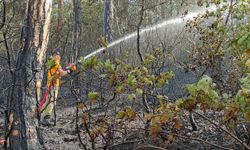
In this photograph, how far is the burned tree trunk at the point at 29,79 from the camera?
18.2 feet

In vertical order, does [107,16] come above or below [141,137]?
above

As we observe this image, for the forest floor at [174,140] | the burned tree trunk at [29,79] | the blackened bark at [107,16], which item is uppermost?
the blackened bark at [107,16]

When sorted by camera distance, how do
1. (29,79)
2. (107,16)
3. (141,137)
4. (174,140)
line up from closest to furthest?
(174,140) < (141,137) < (29,79) < (107,16)

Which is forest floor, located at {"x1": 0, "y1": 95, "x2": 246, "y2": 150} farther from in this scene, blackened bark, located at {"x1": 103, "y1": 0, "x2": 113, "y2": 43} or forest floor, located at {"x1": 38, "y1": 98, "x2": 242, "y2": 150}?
blackened bark, located at {"x1": 103, "y1": 0, "x2": 113, "y2": 43}

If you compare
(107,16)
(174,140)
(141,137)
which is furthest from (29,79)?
(107,16)

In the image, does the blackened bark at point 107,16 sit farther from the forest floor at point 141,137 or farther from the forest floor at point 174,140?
the forest floor at point 174,140

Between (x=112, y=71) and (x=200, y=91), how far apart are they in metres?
1.25

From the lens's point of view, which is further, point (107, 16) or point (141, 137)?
point (107, 16)

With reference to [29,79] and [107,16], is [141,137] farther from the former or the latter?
[107,16]

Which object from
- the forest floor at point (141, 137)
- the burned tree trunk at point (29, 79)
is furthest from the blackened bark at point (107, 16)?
the burned tree trunk at point (29, 79)

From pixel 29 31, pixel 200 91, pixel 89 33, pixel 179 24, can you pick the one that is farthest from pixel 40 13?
pixel 89 33

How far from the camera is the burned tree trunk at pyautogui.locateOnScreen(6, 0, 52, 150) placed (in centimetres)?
554

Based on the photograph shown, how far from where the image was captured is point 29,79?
5688mm

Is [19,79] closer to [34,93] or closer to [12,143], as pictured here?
[34,93]
